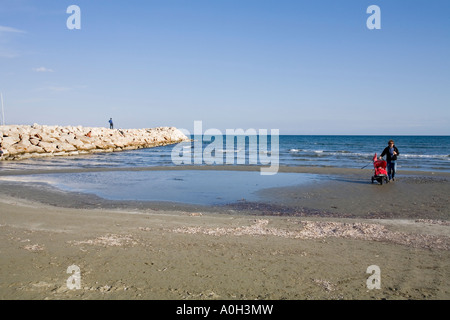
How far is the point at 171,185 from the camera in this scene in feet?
54.0

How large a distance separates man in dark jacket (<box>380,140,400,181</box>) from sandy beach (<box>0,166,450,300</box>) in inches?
263

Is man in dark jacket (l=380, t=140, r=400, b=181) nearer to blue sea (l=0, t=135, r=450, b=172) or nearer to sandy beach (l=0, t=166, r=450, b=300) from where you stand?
sandy beach (l=0, t=166, r=450, b=300)

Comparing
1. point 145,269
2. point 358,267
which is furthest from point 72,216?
point 358,267

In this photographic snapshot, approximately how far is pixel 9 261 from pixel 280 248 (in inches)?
173

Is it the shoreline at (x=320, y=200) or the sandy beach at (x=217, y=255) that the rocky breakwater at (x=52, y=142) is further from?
the sandy beach at (x=217, y=255)

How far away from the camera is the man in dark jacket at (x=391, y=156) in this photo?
16750 millimetres

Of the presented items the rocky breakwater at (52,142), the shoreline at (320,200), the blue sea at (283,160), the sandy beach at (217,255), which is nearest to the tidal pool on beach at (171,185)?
the shoreline at (320,200)

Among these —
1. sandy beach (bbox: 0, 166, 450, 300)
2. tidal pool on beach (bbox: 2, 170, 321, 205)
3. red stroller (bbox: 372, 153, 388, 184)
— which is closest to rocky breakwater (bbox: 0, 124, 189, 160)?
tidal pool on beach (bbox: 2, 170, 321, 205)

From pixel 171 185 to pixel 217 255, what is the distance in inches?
431

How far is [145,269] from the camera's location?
512cm

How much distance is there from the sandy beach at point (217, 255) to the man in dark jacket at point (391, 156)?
667 cm

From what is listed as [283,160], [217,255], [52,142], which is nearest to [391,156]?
[217,255]

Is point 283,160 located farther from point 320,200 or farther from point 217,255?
point 217,255

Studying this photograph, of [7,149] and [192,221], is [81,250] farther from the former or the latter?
[7,149]
